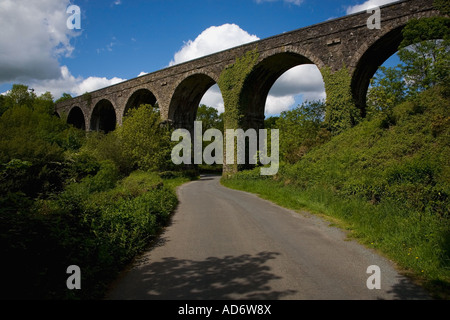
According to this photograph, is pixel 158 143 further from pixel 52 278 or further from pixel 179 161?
pixel 52 278

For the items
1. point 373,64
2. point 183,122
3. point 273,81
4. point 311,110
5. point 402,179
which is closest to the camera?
point 402,179

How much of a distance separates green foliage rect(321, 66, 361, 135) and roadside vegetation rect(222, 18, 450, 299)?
44 cm

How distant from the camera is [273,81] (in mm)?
25141

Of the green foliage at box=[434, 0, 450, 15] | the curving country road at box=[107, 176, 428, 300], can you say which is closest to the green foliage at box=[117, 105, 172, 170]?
the curving country road at box=[107, 176, 428, 300]

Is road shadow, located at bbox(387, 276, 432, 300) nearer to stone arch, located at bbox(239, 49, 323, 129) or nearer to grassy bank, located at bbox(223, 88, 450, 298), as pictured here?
grassy bank, located at bbox(223, 88, 450, 298)

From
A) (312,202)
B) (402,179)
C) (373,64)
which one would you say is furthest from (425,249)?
(373,64)

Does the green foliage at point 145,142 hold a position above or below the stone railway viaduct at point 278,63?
below

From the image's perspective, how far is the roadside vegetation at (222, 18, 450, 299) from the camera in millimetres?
5973

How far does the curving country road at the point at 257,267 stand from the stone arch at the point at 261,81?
16562 millimetres

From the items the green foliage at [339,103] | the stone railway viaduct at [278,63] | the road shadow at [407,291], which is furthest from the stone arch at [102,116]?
the road shadow at [407,291]

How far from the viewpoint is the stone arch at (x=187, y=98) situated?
28792mm

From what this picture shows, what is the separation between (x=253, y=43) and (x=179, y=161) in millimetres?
12868

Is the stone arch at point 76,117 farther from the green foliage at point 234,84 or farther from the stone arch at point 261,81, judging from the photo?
the stone arch at point 261,81

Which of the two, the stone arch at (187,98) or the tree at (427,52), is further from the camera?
the stone arch at (187,98)
